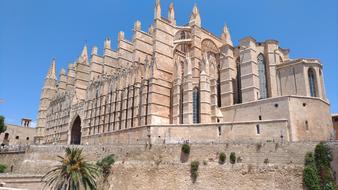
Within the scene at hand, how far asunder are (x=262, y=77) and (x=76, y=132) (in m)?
31.4

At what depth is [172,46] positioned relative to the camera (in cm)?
3862

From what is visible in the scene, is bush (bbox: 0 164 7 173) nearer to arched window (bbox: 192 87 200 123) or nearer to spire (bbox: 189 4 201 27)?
arched window (bbox: 192 87 200 123)

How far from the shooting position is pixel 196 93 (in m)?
32.7

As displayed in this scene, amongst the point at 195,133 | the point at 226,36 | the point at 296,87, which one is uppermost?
the point at 226,36

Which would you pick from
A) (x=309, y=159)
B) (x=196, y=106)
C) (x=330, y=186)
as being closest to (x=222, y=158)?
(x=309, y=159)

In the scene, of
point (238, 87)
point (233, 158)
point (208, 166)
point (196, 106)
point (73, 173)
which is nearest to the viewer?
point (73, 173)

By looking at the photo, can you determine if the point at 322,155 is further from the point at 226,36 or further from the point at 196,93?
the point at 226,36

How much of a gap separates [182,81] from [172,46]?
666cm

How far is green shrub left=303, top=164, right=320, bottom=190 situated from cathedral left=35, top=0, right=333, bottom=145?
3.99 meters

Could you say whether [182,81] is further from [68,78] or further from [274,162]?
[68,78]

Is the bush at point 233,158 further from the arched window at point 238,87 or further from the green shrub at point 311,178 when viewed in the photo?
the arched window at point 238,87

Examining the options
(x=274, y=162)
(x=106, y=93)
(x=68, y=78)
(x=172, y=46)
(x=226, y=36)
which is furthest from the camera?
(x=68, y=78)

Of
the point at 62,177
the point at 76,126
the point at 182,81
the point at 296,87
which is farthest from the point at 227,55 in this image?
the point at 76,126

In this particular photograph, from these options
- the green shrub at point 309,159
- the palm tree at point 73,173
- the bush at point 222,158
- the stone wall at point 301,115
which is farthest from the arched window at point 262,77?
the palm tree at point 73,173
